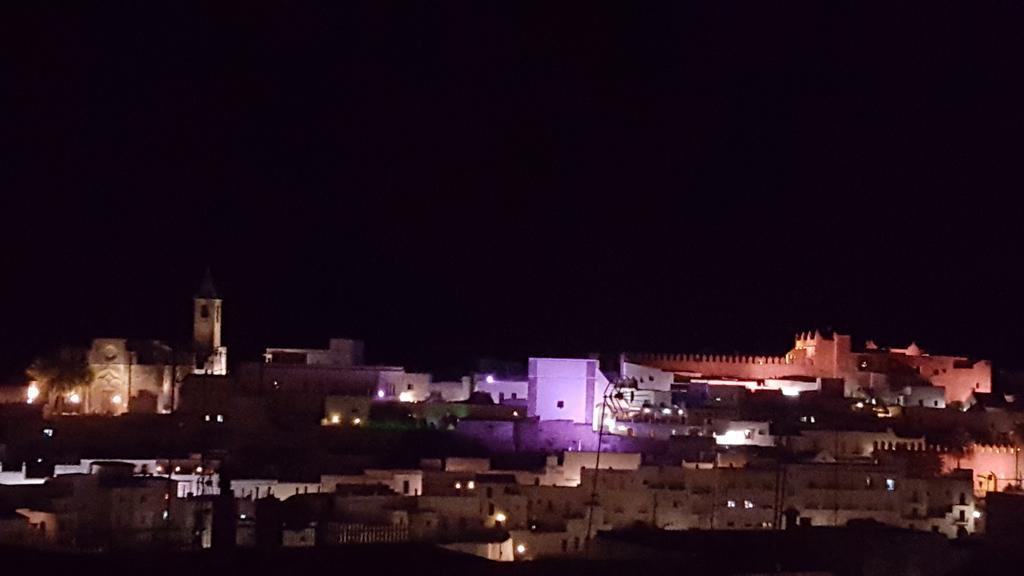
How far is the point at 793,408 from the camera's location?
105ft

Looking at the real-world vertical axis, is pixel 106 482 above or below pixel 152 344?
below

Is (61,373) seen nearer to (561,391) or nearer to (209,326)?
(209,326)

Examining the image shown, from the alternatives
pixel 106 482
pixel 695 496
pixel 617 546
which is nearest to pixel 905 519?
pixel 695 496

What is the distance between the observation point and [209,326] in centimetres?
3341

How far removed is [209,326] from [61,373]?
4.08 metres

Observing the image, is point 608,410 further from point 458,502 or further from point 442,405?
point 458,502

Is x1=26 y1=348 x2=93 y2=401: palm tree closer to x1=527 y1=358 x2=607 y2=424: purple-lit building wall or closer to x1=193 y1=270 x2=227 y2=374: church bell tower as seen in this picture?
x1=193 y1=270 x2=227 y2=374: church bell tower

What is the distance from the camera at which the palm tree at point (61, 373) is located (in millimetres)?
30125

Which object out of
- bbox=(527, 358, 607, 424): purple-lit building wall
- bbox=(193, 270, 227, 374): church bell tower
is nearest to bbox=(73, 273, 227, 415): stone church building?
bbox=(193, 270, 227, 374): church bell tower

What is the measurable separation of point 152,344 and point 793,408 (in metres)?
13.8

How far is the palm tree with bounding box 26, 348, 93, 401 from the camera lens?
98.8ft

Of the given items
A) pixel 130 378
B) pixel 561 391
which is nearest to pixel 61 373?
pixel 130 378

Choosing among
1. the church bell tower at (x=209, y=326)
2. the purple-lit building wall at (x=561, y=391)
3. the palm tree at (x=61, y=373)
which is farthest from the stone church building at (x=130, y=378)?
the purple-lit building wall at (x=561, y=391)

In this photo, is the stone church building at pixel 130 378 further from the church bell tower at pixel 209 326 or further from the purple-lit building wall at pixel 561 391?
the purple-lit building wall at pixel 561 391
